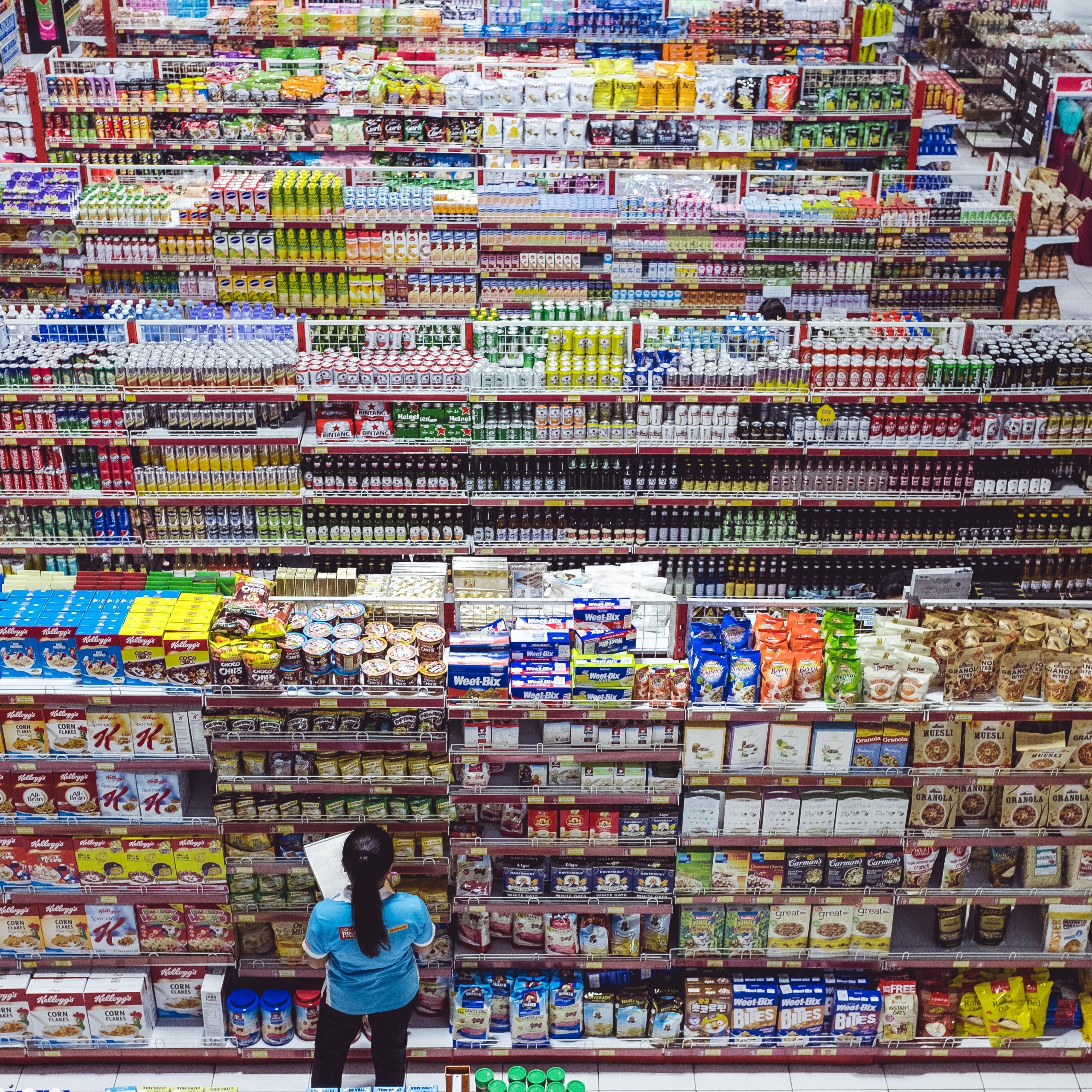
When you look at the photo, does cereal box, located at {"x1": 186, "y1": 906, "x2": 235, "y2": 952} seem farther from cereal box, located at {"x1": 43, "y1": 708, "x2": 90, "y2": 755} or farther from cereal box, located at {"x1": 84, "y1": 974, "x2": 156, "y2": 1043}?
cereal box, located at {"x1": 43, "y1": 708, "x2": 90, "y2": 755}

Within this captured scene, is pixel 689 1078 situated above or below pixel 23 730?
below

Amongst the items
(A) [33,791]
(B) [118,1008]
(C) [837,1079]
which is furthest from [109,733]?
(C) [837,1079]

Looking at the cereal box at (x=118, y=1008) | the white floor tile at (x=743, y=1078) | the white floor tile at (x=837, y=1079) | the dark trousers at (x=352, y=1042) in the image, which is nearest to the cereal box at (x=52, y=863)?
the cereal box at (x=118, y=1008)

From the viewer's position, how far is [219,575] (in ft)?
20.1

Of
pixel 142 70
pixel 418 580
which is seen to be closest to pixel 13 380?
pixel 418 580

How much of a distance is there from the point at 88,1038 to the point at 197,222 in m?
6.30

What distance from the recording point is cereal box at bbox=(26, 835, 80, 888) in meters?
5.71

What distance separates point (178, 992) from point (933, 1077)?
3308mm

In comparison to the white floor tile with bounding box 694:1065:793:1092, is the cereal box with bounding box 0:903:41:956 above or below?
above

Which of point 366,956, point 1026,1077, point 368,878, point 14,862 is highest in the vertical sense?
point 368,878

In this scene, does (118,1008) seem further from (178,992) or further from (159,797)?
(159,797)

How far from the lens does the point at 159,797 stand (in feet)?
18.6

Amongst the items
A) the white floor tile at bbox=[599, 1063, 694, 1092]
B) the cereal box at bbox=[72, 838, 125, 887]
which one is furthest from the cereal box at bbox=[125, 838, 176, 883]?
the white floor tile at bbox=[599, 1063, 694, 1092]

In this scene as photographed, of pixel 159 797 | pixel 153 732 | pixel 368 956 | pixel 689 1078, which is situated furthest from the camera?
pixel 689 1078
